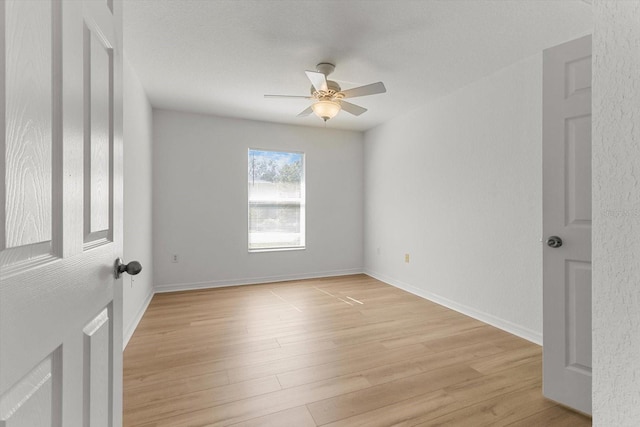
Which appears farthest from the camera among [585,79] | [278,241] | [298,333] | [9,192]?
[278,241]

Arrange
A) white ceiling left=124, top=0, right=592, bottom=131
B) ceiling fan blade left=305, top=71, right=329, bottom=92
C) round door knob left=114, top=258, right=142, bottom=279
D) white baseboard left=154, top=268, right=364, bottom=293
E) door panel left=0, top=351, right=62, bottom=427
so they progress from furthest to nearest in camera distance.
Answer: white baseboard left=154, top=268, right=364, bottom=293 → ceiling fan blade left=305, top=71, right=329, bottom=92 → white ceiling left=124, top=0, right=592, bottom=131 → round door knob left=114, top=258, right=142, bottom=279 → door panel left=0, top=351, right=62, bottom=427

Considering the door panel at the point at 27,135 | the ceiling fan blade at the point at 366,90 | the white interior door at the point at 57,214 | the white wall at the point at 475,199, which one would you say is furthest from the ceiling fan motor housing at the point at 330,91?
the door panel at the point at 27,135

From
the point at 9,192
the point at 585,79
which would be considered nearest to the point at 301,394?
the point at 9,192

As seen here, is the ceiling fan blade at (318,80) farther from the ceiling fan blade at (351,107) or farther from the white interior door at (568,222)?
the white interior door at (568,222)

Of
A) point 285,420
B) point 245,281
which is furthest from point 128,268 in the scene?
point 245,281

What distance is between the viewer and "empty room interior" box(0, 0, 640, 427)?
74cm

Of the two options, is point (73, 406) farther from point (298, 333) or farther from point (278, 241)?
point (278, 241)

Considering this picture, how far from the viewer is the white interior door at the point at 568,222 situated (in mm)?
1603

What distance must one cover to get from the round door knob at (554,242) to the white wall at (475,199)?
97 cm

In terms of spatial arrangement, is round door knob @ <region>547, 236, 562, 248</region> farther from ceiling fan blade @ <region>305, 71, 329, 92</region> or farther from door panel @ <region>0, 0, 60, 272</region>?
door panel @ <region>0, 0, 60, 272</region>

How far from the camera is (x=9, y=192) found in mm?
503

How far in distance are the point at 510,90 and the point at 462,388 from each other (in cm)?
258

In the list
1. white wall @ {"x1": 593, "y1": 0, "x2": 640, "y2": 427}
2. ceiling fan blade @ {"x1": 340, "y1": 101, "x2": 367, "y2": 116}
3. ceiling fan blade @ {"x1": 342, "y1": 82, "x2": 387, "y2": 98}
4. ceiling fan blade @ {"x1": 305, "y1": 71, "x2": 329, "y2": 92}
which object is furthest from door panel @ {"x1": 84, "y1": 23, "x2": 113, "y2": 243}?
ceiling fan blade @ {"x1": 340, "y1": 101, "x2": 367, "y2": 116}

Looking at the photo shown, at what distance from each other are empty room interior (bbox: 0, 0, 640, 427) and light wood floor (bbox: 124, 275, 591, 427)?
18mm
